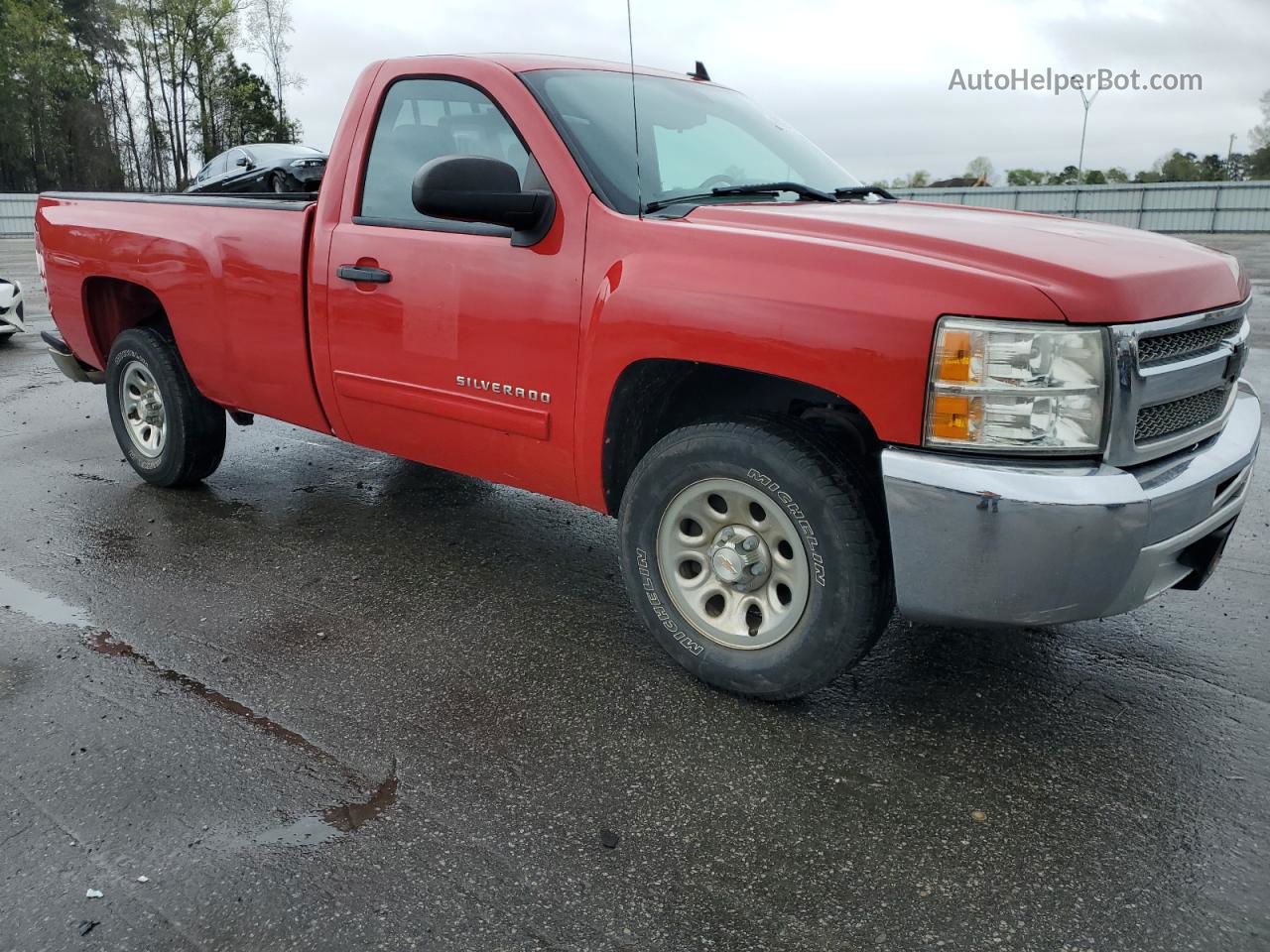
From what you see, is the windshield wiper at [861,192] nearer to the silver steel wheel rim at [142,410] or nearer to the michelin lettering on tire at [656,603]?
the michelin lettering on tire at [656,603]

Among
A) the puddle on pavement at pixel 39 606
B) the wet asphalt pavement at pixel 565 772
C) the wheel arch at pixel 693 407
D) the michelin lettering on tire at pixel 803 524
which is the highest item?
the wheel arch at pixel 693 407

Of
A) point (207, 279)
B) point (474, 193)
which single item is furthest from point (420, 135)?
point (207, 279)

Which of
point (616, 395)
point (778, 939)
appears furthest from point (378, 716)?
point (778, 939)

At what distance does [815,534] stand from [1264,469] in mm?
3954

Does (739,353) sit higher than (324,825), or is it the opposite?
(739,353)

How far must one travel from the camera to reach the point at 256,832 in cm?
244

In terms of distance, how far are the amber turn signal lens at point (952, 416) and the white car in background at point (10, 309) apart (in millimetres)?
10161

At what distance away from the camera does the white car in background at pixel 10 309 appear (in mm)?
9914

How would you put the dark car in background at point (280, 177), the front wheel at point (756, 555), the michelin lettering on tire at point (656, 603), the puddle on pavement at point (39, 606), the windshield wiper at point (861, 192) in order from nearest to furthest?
the front wheel at point (756, 555) → the michelin lettering on tire at point (656, 603) → the puddle on pavement at point (39, 606) → the windshield wiper at point (861, 192) → the dark car in background at point (280, 177)

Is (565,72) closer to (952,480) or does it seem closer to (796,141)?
(796,141)

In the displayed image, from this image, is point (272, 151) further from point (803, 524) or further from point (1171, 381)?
point (1171, 381)

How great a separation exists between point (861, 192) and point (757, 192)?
633 millimetres

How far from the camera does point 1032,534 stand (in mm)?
2398

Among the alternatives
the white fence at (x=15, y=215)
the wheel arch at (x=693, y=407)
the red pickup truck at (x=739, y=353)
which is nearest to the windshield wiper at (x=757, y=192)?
the red pickup truck at (x=739, y=353)
